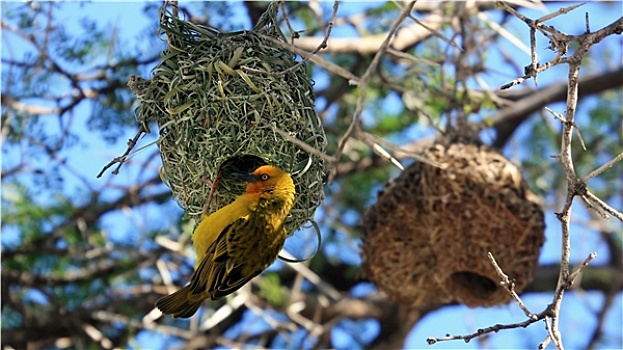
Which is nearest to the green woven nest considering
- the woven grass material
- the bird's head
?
the bird's head

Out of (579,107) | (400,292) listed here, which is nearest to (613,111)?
(579,107)

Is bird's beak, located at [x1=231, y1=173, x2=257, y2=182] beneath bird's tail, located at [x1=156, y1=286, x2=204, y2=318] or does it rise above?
above

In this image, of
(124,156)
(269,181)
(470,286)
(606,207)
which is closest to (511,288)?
(606,207)

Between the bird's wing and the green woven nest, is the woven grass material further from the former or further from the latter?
the bird's wing

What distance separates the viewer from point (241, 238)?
2.84m

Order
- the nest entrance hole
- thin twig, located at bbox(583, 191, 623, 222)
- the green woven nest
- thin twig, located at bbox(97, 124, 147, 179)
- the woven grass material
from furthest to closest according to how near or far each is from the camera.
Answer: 1. the nest entrance hole
2. the woven grass material
3. the green woven nest
4. thin twig, located at bbox(97, 124, 147, 179)
5. thin twig, located at bbox(583, 191, 623, 222)

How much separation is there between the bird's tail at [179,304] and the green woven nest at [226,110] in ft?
0.87

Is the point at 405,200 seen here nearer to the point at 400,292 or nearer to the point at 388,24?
the point at 400,292

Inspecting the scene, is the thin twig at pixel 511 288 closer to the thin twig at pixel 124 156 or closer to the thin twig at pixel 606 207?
the thin twig at pixel 606 207

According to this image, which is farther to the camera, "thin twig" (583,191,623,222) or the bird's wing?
the bird's wing

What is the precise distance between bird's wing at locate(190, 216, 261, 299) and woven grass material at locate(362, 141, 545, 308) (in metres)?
1.10

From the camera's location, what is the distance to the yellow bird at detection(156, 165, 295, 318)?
2.84 metres

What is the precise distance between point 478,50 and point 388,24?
0.53m

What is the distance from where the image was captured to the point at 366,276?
13.8 ft
